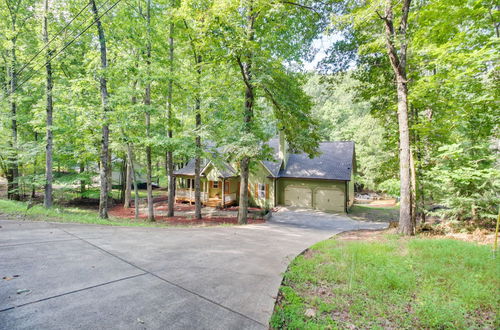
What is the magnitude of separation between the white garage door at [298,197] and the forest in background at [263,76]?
269 inches

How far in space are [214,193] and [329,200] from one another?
32.2 ft

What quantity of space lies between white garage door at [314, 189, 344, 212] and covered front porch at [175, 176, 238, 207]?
23.5 ft

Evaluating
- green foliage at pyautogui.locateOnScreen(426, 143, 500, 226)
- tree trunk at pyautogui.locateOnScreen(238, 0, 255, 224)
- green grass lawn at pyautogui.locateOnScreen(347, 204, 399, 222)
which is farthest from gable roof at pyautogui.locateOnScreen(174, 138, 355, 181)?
green foliage at pyautogui.locateOnScreen(426, 143, 500, 226)

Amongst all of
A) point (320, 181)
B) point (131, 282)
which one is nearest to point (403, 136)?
point (131, 282)

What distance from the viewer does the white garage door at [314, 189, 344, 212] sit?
17.2 meters

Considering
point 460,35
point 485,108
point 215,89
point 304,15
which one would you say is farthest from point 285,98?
point 485,108

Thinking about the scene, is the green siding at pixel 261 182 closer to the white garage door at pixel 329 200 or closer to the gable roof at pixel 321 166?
the gable roof at pixel 321 166

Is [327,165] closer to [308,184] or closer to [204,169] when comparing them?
[308,184]

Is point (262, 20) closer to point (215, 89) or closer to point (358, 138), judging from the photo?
point (215, 89)

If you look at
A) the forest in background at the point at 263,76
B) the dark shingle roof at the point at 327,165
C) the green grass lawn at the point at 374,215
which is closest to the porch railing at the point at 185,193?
the forest in background at the point at 263,76

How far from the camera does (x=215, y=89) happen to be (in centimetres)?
1119

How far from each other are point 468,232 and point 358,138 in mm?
21592

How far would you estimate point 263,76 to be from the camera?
897 centimetres

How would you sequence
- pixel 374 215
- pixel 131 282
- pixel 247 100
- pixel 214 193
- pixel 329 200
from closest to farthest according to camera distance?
pixel 131 282 → pixel 247 100 → pixel 374 215 → pixel 329 200 → pixel 214 193
